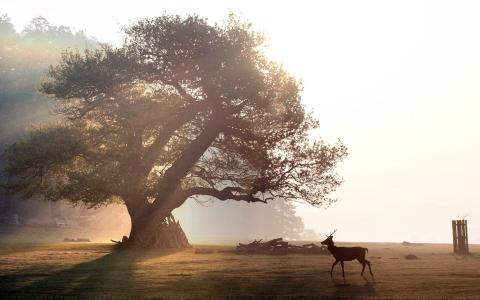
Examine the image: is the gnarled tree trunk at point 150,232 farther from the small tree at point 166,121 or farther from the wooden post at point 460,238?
the wooden post at point 460,238

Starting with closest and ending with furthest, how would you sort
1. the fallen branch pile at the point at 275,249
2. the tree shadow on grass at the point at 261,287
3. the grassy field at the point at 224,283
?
the tree shadow on grass at the point at 261,287
the grassy field at the point at 224,283
the fallen branch pile at the point at 275,249

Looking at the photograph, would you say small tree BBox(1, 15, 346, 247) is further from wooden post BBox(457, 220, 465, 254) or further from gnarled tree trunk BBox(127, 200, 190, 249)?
wooden post BBox(457, 220, 465, 254)

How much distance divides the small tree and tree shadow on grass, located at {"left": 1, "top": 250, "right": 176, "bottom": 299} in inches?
523

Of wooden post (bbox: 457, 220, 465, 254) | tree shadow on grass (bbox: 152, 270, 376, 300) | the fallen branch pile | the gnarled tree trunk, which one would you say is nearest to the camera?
tree shadow on grass (bbox: 152, 270, 376, 300)

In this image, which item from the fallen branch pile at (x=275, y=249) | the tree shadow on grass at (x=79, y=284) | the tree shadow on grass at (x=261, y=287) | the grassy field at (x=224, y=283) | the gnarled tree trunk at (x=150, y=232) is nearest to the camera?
the tree shadow on grass at (x=261, y=287)

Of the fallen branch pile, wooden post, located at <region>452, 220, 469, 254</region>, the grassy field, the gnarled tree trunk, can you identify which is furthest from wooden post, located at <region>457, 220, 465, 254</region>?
the gnarled tree trunk

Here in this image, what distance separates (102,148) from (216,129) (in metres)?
8.34

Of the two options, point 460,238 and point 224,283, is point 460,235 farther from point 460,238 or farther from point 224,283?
point 224,283

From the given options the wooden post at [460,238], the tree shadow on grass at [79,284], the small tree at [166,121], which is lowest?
the tree shadow on grass at [79,284]

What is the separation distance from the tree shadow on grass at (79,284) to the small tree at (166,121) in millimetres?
13286

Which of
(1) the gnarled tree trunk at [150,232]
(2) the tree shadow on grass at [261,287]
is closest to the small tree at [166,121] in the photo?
(1) the gnarled tree trunk at [150,232]

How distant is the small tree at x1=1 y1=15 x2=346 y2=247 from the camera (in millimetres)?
34875

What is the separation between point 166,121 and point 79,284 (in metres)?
21.7

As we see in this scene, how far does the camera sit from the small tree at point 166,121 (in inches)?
1373
